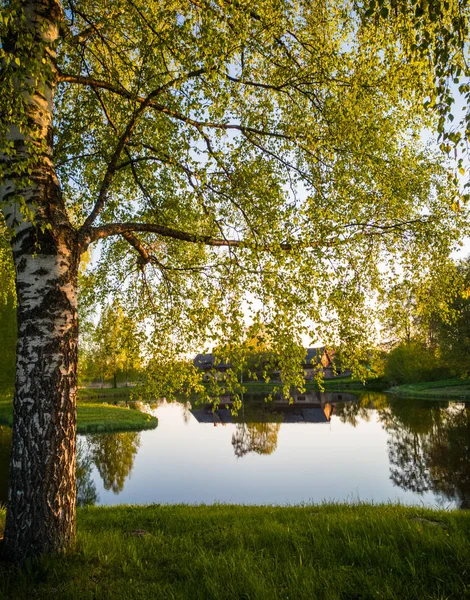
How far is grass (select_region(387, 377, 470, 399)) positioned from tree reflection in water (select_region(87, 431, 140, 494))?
32.7m

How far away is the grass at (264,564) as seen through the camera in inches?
158

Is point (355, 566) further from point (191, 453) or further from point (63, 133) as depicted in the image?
point (191, 453)

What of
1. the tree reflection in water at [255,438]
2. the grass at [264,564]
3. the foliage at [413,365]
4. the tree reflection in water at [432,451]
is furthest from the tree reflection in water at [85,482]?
the foliage at [413,365]

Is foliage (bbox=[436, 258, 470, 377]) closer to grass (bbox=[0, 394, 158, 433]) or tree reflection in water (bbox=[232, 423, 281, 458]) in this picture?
tree reflection in water (bbox=[232, 423, 281, 458])

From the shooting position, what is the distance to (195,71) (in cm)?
639

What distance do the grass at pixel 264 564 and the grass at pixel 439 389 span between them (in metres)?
41.0

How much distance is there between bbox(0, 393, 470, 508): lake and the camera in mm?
13836

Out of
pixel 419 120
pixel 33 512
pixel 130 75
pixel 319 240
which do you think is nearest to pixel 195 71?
pixel 130 75

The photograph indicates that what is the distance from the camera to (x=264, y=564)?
4605 millimetres

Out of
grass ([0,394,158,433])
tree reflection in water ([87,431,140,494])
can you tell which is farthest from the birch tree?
grass ([0,394,158,433])

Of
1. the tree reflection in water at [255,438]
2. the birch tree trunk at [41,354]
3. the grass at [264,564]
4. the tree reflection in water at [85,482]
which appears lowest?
the tree reflection in water at [255,438]

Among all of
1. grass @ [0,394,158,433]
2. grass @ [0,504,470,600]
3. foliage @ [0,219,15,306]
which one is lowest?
grass @ [0,394,158,433]

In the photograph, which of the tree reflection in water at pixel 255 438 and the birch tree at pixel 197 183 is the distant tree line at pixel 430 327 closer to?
the birch tree at pixel 197 183

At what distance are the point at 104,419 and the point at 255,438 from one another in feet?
37.7
